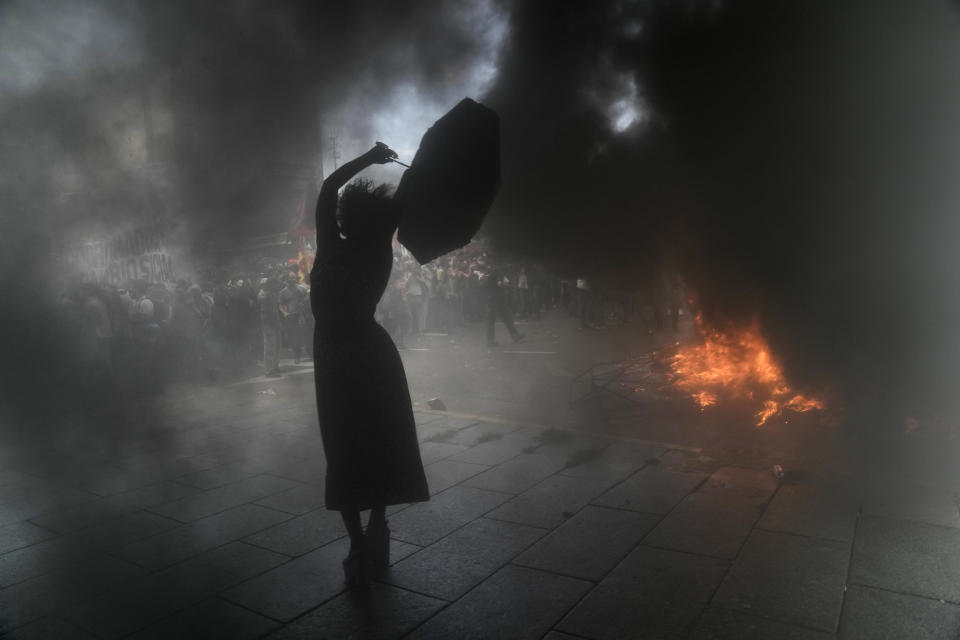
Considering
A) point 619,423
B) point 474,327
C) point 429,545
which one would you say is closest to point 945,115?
point 619,423

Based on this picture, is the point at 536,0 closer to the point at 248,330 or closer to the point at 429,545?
the point at 429,545

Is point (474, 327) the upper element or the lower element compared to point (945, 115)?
lower

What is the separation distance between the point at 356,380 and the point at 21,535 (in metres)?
2.39

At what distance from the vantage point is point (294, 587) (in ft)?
9.77

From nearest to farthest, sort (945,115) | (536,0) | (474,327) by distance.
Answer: (945,115)
(536,0)
(474,327)

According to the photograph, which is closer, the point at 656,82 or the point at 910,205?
the point at 910,205

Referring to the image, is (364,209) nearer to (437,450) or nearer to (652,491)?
(652,491)

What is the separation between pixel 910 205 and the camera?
6086mm

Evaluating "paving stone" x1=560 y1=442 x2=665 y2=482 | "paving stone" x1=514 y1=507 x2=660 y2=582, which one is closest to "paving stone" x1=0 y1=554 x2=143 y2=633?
"paving stone" x1=514 y1=507 x2=660 y2=582

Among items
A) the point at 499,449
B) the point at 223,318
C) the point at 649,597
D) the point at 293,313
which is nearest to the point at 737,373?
the point at 499,449

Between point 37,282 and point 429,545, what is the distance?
5.62 metres

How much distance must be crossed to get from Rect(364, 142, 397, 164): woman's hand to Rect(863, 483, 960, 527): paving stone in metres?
3.24

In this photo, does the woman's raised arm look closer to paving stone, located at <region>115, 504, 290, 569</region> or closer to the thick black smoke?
paving stone, located at <region>115, 504, 290, 569</region>

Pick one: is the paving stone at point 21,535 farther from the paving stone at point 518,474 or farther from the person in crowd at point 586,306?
the person in crowd at point 586,306
